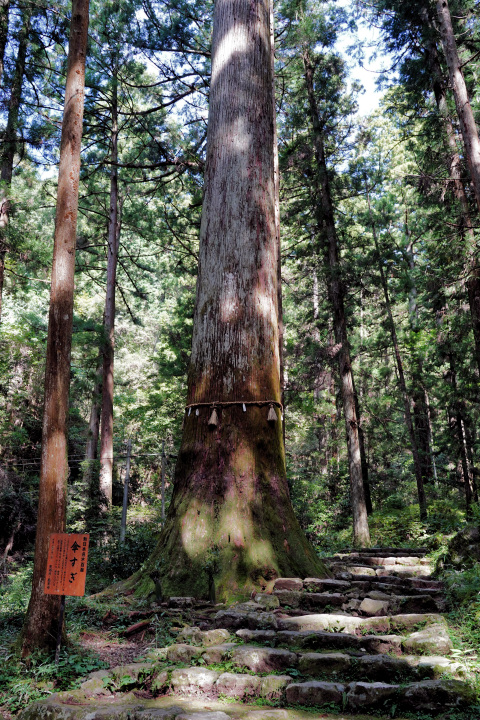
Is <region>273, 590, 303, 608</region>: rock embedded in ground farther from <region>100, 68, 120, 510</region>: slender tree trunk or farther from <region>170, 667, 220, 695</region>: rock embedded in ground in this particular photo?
<region>100, 68, 120, 510</region>: slender tree trunk

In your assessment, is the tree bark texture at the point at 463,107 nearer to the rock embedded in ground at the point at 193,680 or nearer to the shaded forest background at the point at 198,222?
the shaded forest background at the point at 198,222

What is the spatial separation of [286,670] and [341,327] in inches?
438

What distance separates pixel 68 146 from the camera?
445 cm

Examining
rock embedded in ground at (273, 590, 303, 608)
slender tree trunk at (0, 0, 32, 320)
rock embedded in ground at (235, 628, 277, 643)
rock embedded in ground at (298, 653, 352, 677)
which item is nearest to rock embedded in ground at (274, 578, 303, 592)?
rock embedded in ground at (273, 590, 303, 608)

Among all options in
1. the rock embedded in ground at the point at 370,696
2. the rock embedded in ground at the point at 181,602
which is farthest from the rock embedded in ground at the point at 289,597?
the rock embedded in ground at the point at 370,696

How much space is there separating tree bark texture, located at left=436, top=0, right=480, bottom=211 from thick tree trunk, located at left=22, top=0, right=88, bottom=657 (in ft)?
22.0

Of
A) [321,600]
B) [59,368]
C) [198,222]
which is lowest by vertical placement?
[321,600]

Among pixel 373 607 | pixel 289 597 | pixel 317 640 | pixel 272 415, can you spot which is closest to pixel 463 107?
pixel 272 415

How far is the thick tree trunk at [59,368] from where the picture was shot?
11.7 feet

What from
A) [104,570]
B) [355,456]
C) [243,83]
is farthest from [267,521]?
[355,456]

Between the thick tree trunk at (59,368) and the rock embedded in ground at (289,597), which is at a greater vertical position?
the thick tree trunk at (59,368)

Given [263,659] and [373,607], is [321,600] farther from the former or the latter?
[263,659]

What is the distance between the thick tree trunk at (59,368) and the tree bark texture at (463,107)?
6.69 metres

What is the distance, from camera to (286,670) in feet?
9.95
